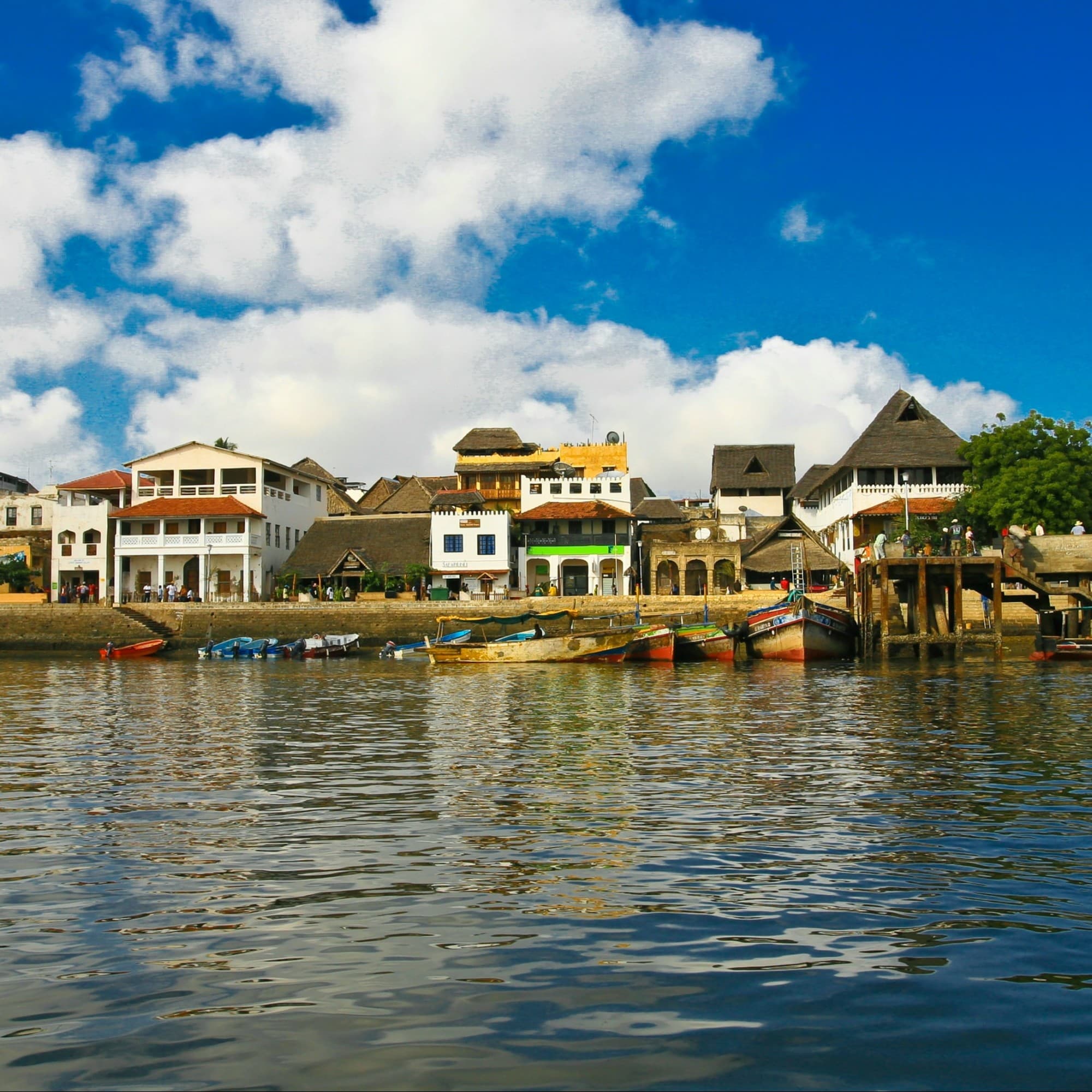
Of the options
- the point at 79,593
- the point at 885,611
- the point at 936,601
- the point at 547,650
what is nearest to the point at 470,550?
the point at 79,593

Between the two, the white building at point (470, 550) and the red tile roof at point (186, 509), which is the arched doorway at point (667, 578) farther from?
the red tile roof at point (186, 509)

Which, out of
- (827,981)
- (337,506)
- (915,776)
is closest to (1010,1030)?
(827,981)

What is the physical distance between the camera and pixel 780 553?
64250 millimetres

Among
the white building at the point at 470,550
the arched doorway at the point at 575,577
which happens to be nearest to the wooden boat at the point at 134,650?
the white building at the point at 470,550

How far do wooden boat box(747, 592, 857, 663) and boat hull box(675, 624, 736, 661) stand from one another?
1204mm

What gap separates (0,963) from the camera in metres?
6.74

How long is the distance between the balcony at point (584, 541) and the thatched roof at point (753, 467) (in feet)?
Result: 48.4

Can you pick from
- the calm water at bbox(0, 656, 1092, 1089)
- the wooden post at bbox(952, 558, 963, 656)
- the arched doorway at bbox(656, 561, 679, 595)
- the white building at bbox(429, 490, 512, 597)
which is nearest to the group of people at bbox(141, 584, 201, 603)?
the white building at bbox(429, 490, 512, 597)

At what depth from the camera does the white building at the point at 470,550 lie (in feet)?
211

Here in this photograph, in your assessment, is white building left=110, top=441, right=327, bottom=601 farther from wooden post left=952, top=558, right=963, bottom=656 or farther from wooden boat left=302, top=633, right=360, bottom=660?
wooden post left=952, top=558, right=963, bottom=656

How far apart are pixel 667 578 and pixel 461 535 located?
12.7 metres

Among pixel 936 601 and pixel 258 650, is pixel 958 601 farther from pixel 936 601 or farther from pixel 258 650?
pixel 258 650

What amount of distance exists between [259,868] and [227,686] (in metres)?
24.6

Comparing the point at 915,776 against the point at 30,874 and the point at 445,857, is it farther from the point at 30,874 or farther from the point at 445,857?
the point at 30,874
